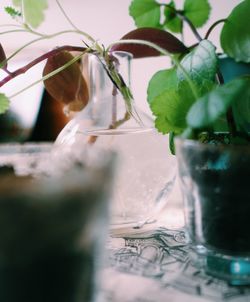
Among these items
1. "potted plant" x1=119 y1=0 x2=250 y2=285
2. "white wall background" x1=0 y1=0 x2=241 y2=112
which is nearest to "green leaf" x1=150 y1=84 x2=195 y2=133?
"potted plant" x1=119 y1=0 x2=250 y2=285

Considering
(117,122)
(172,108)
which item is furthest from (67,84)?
(172,108)

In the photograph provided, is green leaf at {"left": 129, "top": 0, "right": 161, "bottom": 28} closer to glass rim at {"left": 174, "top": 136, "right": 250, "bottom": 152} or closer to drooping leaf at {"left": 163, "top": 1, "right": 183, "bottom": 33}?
drooping leaf at {"left": 163, "top": 1, "right": 183, "bottom": 33}

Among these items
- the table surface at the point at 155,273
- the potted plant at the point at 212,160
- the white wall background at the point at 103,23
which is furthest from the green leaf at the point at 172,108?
the white wall background at the point at 103,23

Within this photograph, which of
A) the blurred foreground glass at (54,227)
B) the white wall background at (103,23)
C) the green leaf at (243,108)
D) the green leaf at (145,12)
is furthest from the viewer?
the white wall background at (103,23)

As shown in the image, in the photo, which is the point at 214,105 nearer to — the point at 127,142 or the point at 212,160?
the point at 212,160

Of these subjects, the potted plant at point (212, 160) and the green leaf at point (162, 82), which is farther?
the green leaf at point (162, 82)

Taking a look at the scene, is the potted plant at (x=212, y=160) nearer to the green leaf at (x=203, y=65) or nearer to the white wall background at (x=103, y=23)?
the green leaf at (x=203, y=65)

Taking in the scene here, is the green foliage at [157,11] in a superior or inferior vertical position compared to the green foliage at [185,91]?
superior

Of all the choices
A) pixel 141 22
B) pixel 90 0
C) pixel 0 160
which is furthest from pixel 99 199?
pixel 90 0
